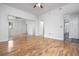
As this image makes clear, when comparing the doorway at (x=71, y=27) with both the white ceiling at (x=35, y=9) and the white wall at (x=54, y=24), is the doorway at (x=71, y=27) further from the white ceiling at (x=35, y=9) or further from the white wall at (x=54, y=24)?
the white ceiling at (x=35, y=9)

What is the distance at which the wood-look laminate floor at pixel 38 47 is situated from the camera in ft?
7.15

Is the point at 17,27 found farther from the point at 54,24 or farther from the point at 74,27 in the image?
the point at 74,27

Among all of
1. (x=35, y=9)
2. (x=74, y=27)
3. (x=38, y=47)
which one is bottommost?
(x=38, y=47)

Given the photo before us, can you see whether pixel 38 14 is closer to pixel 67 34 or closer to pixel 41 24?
pixel 41 24

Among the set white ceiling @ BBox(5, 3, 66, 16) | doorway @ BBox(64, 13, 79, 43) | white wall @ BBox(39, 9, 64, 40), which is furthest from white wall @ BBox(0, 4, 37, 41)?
doorway @ BBox(64, 13, 79, 43)

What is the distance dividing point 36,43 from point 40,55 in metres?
0.26

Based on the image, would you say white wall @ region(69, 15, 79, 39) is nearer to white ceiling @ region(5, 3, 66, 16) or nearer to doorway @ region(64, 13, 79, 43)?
doorway @ region(64, 13, 79, 43)

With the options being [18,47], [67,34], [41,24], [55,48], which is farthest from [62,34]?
[18,47]

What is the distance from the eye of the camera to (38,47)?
2.21 meters

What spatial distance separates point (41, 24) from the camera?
222cm

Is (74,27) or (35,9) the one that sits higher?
(35,9)

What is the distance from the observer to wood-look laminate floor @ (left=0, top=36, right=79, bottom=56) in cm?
218

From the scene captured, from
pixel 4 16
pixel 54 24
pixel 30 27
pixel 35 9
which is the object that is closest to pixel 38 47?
pixel 30 27

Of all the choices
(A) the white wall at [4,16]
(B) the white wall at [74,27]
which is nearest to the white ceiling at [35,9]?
(A) the white wall at [4,16]
